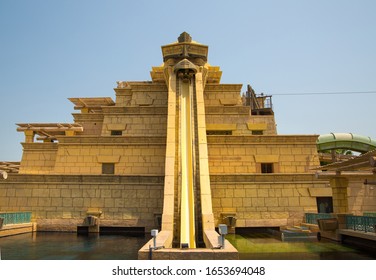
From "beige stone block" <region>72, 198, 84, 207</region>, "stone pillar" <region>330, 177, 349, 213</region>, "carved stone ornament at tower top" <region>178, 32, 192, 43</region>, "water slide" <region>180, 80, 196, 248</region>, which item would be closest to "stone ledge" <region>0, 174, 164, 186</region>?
"beige stone block" <region>72, 198, 84, 207</region>

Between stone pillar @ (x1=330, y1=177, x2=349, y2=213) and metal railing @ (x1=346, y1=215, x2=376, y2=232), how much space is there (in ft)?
2.31

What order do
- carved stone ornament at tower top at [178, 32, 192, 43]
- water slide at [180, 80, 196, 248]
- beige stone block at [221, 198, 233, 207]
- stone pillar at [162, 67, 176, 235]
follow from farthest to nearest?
carved stone ornament at tower top at [178, 32, 192, 43] < beige stone block at [221, 198, 233, 207] < stone pillar at [162, 67, 176, 235] < water slide at [180, 80, 196, 248]

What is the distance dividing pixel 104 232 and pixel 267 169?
38.0 feet

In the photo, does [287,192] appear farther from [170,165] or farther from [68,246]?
[68,246]

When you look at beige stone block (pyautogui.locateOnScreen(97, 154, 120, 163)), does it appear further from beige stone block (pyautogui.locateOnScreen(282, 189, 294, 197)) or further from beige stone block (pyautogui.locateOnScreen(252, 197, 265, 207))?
beige stone block (pyautogui.locateOnScreen(282, 189, 294, 197))

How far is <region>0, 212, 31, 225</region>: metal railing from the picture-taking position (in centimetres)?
1586

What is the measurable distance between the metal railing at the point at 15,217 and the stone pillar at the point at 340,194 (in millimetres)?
17399

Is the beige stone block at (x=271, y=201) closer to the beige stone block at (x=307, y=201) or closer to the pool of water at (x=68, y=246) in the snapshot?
the beige stone block at (x=307, y=201)

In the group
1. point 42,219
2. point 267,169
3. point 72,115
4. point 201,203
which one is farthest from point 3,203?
point 267,169

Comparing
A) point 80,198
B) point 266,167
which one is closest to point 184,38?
point 266,167

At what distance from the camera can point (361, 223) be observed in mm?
12828

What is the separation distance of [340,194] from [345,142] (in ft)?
76.7

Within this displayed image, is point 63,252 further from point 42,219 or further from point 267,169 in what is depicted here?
point 267,169

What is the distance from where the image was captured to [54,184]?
18.2 m
